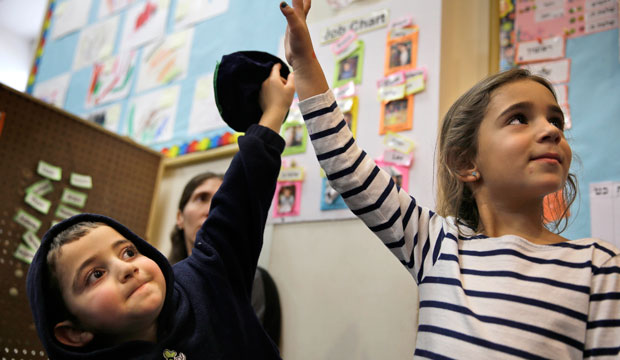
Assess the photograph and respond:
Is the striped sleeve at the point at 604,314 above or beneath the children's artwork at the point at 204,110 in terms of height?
beneath

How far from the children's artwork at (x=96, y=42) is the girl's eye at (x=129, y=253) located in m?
1.76

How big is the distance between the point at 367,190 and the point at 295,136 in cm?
72

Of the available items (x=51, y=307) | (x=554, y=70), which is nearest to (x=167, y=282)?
(x=51, y=307)

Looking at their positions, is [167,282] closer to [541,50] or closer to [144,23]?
[541,50]

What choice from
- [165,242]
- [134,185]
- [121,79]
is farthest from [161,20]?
[165,242]

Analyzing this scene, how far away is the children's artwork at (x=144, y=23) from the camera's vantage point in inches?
86.0

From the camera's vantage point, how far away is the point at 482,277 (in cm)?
78

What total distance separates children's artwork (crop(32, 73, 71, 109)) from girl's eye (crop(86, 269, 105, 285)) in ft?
6.23

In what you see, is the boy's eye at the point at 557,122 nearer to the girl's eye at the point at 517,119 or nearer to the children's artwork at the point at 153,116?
the girl's eye at the point at 517,119

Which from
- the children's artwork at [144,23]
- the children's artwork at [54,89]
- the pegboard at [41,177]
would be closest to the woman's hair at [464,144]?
the pegboard at [41,177]

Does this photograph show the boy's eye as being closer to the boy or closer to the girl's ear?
the girl's ear

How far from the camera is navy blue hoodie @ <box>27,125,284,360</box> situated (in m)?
0.82

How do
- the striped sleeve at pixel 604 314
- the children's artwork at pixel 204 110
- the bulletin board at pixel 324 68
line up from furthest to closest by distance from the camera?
1. the children's artwork at pixel 204 110
2. the bulletin board at pixel 324 68
3. the striped sleeve at pixel 604 314

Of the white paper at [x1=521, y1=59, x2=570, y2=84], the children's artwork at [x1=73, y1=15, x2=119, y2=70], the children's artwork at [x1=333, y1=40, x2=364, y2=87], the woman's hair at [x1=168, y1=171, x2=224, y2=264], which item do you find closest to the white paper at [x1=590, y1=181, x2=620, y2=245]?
the white paper at [x1=521, y1=59, x2=570, y2=84]
